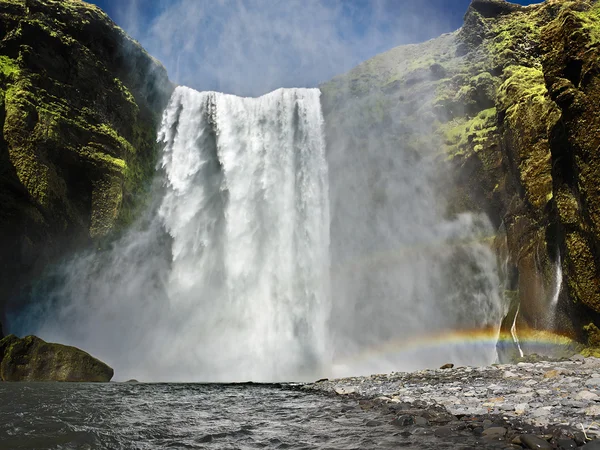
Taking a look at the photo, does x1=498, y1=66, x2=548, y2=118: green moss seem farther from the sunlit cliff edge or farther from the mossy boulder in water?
the mossy boulder in water

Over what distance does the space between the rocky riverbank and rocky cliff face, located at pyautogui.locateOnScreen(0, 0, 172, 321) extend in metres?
23.0

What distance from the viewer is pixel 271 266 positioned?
1138 inches

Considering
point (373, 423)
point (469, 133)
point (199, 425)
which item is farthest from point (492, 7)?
point (199, 425)

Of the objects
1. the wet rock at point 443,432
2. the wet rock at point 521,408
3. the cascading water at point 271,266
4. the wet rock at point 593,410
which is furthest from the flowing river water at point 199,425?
the cascading water at point 271,266

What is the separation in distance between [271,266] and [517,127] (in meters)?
18.2

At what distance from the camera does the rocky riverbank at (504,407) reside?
4738 millimetres

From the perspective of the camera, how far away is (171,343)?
26562 millimetres

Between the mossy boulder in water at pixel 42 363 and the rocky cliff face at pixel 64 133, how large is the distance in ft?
22.1

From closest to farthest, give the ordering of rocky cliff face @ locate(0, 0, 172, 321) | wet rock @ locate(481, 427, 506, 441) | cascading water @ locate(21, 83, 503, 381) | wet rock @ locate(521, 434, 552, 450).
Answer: wet rock @ locate(521, 434, 552, 450) < wet rock @ locate(481, 427, 506, 441) < rocky cliff face @ locate(0, 0, 172, 321) < cascading water @ locate(21, 83, 503, 381)

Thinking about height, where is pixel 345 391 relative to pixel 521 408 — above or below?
above

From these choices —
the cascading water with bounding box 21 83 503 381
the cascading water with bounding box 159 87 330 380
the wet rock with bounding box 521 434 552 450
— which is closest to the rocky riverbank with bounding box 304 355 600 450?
the wet rock with bounding box 521 434 552 450

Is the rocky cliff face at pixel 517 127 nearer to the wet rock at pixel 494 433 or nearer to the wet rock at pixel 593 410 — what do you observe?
the wet rock at pixel 593 410

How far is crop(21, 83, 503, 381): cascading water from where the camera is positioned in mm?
25156

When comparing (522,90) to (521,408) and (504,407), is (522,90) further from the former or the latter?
(521,408)
